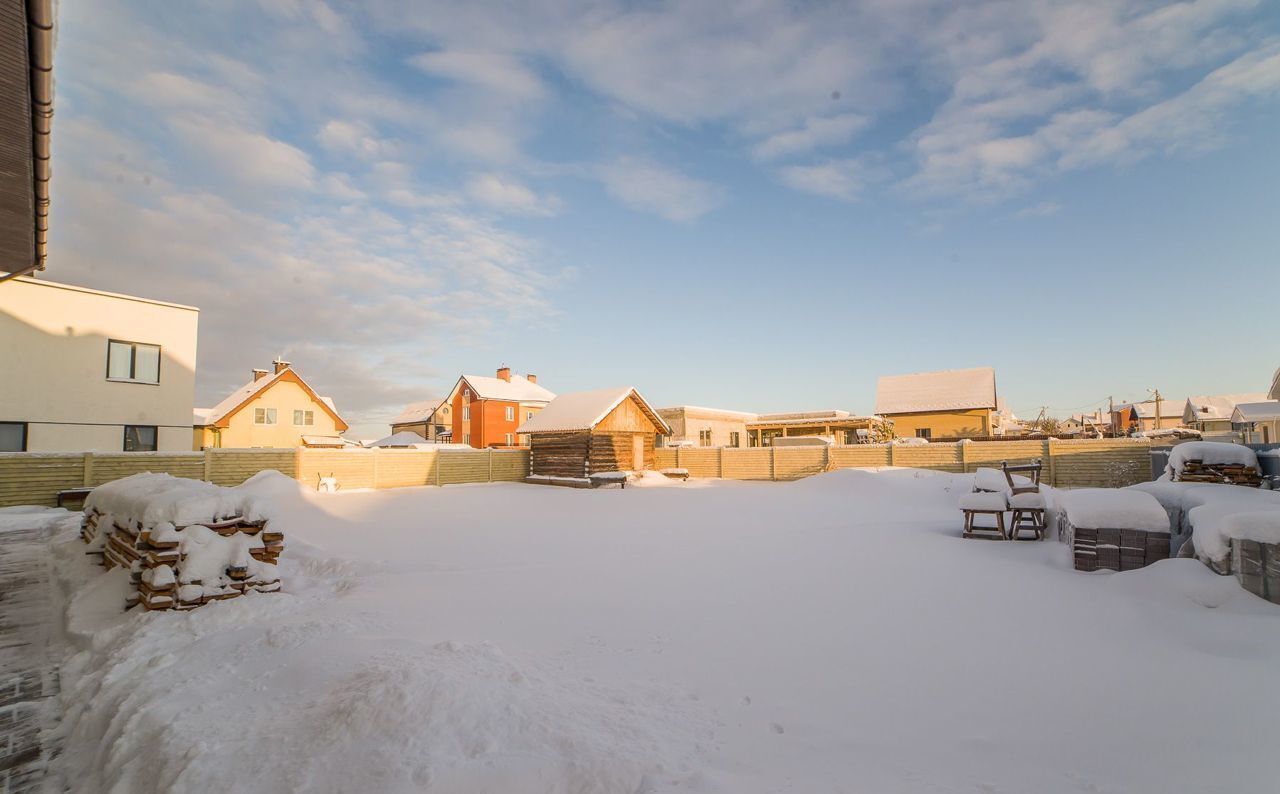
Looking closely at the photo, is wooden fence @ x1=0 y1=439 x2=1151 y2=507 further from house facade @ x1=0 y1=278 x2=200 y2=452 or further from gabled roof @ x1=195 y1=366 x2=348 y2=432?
gabled roof @ x1=195 y1=366 x2=348 y2=432

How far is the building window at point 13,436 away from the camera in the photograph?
59.0ft

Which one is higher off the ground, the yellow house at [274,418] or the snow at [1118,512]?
the yellow house at [274,418]

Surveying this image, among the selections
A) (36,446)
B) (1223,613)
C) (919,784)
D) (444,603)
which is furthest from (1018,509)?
(36,446)

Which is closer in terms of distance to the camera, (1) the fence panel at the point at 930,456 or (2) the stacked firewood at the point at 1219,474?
(2) the stacked firewood at the point at 1219,474

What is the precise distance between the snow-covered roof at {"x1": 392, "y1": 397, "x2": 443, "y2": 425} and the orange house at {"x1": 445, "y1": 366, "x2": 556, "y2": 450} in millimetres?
10616

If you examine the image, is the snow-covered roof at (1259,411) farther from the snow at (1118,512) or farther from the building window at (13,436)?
the building window at (13,436)

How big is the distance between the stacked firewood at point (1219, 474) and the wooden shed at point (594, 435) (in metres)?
18.9

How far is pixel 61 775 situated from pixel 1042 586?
32.4 ft

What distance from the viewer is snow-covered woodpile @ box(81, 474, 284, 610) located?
6355mm

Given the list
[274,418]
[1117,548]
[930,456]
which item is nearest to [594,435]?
[930,456]

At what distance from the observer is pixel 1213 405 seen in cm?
5444

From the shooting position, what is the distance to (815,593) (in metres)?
7.71

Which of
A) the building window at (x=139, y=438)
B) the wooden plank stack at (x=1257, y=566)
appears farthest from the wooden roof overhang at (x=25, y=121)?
the building window at (x=139, y=438)

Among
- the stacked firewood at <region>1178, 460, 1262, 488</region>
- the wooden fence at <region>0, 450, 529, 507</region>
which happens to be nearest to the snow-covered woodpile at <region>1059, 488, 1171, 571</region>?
the stacked firewood at <region>1178, 460, 1262, 488</region>
